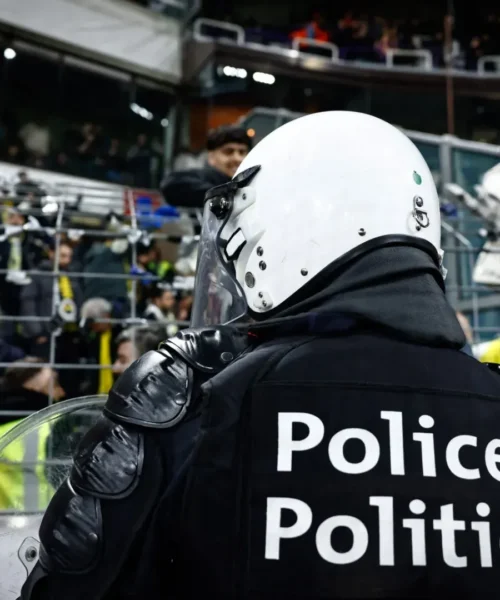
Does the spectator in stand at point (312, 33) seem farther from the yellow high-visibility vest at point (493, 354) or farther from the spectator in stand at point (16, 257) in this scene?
the yellow high-visibility vest at point (493, 354)

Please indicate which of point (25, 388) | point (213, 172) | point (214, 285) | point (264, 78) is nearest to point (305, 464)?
point (214, 285)

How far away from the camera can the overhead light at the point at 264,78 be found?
1419 cm

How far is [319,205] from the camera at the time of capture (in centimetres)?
120

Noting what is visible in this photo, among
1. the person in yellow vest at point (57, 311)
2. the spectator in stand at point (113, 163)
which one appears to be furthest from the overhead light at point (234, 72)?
the person in yellow vest at point (57, 311)

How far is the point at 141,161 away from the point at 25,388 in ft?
32.8

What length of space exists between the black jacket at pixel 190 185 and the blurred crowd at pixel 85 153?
8130 mm

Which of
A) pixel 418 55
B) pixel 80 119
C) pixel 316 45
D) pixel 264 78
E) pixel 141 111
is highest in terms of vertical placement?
pixel 316 45

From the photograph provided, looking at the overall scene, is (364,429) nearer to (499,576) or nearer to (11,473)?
(499,576)

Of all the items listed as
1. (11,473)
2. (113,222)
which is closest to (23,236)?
(113,222)

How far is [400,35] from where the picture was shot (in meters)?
16.6

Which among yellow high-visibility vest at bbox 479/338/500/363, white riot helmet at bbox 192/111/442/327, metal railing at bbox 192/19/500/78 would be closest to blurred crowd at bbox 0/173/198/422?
yellow high-visibility vest at bbox 479/338/500/363

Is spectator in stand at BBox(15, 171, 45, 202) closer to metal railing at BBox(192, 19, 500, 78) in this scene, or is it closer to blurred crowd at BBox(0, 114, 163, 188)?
blurred crowd at BBox(0, 114, 163, 188)

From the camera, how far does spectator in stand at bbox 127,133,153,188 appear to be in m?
12.7

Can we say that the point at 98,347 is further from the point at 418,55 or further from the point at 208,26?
the point at 418,55
